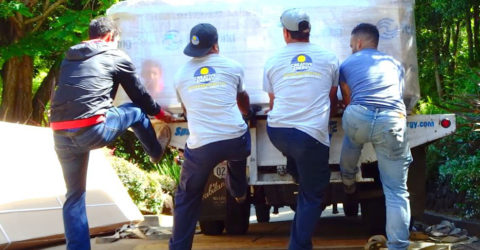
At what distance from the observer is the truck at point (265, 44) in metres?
6.82

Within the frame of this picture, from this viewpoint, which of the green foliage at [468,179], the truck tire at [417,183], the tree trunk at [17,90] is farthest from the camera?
the tree trunk at [17,90]

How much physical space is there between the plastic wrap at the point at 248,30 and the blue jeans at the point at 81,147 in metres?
0.82

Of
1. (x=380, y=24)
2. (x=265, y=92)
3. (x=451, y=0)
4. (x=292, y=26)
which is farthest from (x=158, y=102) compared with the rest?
(x=451, y=0)

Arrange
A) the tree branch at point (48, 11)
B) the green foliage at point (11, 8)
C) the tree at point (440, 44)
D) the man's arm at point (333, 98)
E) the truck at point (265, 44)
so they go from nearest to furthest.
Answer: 1. the man's arm at point (333, 98)
2. the truck at point (265, 44)
3. the green foliage at point (11, 8)
4. the tree branch at point (48, 11)
5. the tree at point (440, 44)

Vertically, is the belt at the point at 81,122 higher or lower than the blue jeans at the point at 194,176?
higher

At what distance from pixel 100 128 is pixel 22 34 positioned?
985 cm

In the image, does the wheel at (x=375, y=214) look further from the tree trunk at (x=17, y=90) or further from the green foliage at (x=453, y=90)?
the tree trunk at (x=17, y=90)

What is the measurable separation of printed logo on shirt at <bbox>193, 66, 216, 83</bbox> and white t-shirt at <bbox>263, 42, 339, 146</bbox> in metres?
0.47

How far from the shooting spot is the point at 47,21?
15703 millimetres

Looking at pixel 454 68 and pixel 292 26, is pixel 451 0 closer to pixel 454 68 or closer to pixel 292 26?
pixel 454 68

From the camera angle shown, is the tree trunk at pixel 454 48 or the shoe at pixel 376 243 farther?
the tree trunk at pixel 454 48

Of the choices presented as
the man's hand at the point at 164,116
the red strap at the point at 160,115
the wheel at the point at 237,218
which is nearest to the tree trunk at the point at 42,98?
the wheel at the point at 237,218

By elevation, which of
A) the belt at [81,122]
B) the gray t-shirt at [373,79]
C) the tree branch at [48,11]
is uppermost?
the tree branch at [48,11]

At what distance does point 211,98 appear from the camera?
5941mm
